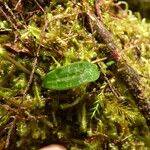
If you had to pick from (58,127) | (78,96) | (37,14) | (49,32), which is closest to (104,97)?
(78,96)

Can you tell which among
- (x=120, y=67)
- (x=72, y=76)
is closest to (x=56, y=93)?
(x=72, y=76)

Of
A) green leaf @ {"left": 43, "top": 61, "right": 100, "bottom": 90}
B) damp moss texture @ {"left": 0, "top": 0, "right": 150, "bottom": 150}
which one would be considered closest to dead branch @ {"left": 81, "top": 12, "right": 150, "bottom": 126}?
damp moss texture @ {"left": 0, "top": 0, "right": 150, "bottom": 150}

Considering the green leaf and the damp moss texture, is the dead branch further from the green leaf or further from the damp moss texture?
the green leaf

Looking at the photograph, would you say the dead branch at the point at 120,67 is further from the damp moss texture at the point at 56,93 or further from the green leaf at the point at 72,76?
the green leaf at the point at 72,76

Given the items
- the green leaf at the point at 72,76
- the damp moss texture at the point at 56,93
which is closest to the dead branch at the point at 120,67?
the damp moss texture at the point at 56,93
